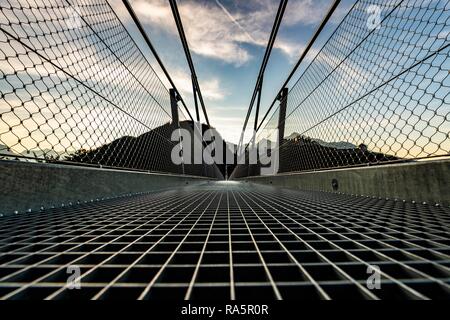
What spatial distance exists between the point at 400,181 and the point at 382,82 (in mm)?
999

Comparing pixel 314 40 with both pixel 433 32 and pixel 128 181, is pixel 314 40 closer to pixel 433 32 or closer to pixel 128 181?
pixel 433 32

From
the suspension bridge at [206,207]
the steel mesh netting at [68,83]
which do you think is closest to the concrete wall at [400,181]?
the suspension bridge at [206,207]

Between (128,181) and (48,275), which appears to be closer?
(48,275)

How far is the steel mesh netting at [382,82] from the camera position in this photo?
5.15ft

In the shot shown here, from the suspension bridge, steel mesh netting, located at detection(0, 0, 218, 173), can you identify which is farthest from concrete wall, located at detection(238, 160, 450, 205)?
steel mesh netting, located at detection(0, 0, 218, 173)

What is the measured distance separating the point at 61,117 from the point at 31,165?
1.53ft

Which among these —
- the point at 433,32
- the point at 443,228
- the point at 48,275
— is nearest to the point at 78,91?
the point at 48,275

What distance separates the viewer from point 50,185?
1796 mm

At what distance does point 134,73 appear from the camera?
11.5 feet

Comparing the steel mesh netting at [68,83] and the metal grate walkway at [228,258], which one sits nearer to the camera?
the metal grate walkway at [228,258]

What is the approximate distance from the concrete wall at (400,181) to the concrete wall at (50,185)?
3.15m

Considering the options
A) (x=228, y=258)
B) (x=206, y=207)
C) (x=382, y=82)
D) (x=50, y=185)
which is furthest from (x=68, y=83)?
(x=382, y=82)

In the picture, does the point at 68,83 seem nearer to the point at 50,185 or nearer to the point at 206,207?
the point at 50,185

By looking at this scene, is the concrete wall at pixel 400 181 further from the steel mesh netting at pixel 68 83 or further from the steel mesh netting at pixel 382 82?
the steel mesh netting at pixel 68 83
